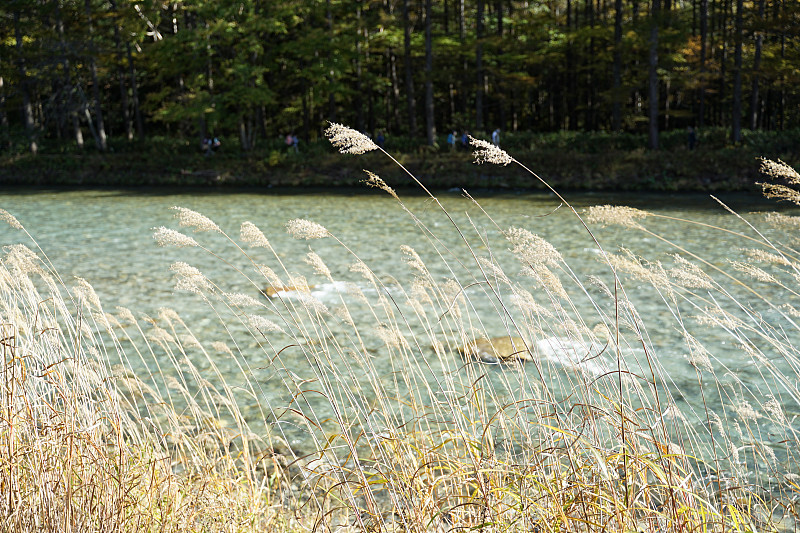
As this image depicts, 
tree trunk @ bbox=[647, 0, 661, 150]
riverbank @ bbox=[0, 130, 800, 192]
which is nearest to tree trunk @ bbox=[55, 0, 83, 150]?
riverbank @ bbox=[0, 130, 800, 192]

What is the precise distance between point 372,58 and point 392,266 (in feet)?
79.3

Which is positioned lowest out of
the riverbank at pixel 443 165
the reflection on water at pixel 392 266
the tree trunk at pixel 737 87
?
the reflection on water at pixel 392 266

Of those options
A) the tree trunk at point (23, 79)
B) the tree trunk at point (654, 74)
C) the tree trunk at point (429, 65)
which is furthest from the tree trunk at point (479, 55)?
the tree trunk at point (23, 79)

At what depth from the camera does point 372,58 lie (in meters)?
33.8

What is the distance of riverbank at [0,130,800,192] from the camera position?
2459 cm

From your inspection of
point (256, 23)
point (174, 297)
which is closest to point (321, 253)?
point (174, 297)

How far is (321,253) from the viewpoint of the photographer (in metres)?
12.9

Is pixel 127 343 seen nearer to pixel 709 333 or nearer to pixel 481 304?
pixel 481 304

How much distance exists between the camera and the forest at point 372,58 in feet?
93.7

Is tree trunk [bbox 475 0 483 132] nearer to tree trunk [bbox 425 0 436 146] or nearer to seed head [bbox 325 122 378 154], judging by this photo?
tree trunk [bbox 425 0 436 146]

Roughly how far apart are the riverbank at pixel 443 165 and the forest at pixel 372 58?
1.28 meters

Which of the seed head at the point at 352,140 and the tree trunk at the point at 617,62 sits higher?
the tree trunk at the point at 617,62

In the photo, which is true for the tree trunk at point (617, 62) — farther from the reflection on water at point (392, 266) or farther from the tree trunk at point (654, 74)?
the reflection on water at point (392, 266)

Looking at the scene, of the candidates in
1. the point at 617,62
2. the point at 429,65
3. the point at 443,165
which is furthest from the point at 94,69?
the point at 617,62
